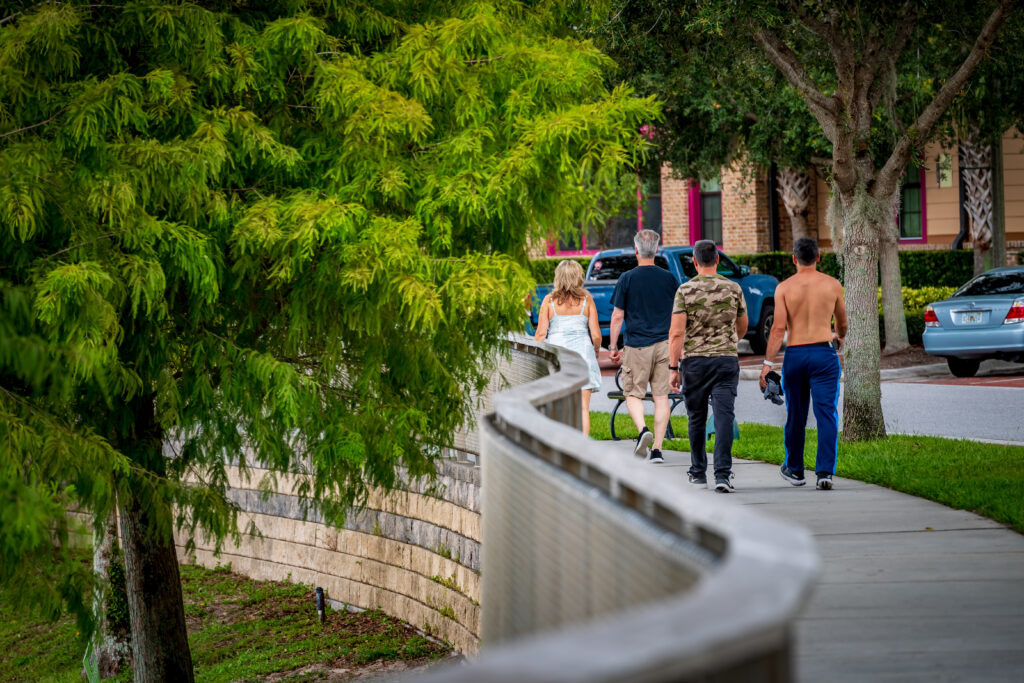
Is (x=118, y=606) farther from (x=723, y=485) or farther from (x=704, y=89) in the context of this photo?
(x=704, y=89)

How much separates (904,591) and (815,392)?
10.8ft

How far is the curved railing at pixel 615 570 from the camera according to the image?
179 cm

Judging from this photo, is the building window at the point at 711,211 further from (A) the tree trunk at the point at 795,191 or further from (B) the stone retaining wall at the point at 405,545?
(B) the stone retaining wall at the point at 405,545

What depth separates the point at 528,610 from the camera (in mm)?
3982

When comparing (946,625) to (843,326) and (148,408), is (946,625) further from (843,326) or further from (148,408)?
(148,408)

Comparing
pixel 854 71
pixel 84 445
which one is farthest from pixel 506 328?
pixel 854 71

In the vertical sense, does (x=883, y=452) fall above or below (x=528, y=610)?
below

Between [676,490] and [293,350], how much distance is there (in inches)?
300

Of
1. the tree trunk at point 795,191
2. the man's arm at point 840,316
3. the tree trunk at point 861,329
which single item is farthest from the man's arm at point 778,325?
the tree trunk at point 795,191

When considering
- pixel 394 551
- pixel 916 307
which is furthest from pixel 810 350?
pixel 916 307

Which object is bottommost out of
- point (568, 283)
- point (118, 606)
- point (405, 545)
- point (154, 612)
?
point (118, 606)

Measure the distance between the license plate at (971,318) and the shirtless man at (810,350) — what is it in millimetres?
10842

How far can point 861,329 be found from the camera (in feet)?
40.4

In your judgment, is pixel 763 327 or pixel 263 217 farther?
pixel 763 327
